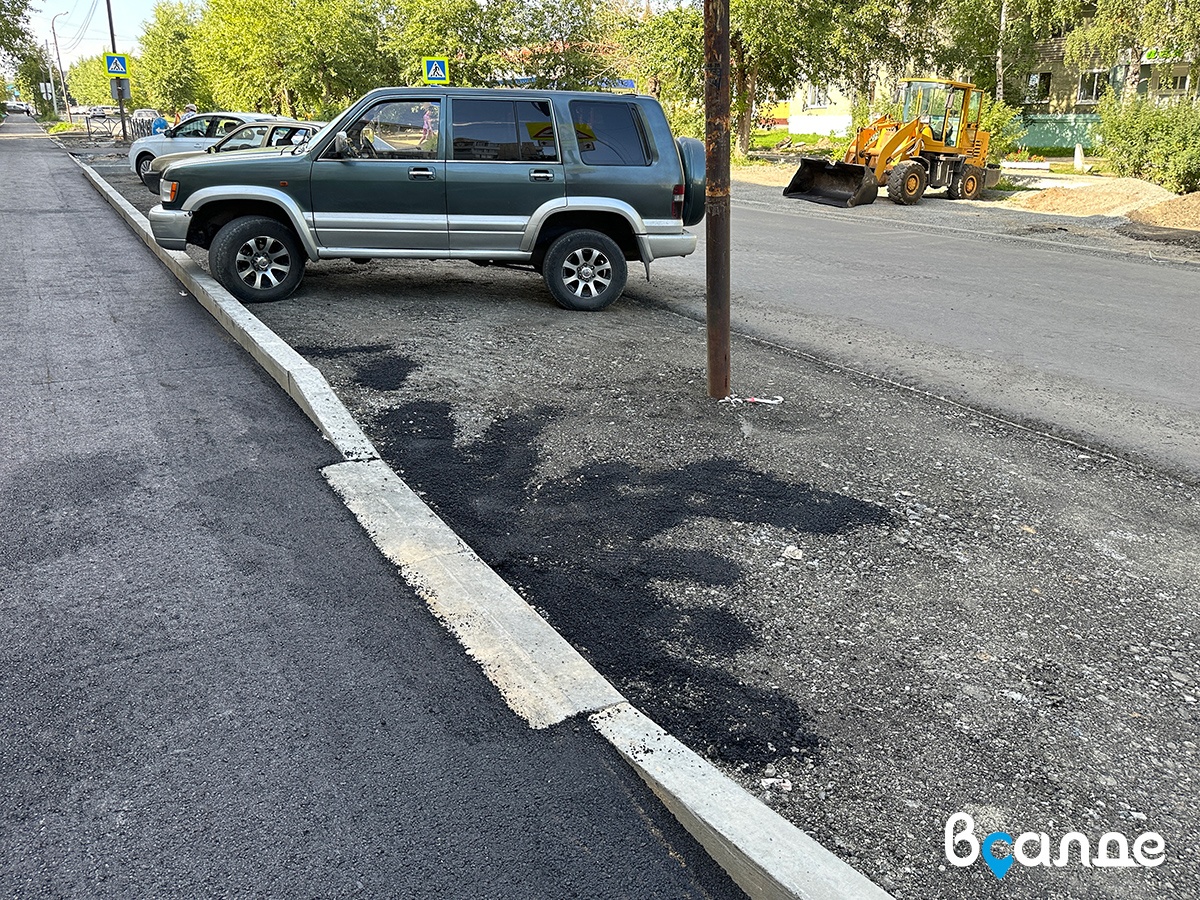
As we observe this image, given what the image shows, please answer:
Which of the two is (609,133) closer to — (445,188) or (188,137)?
(445,188)

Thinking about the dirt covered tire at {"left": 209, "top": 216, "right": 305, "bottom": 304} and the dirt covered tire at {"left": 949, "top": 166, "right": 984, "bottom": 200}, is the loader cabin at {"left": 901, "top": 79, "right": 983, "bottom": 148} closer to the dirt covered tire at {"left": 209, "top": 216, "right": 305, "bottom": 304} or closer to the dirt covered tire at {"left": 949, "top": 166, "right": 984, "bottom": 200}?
the dirt covered tire at {"left": 949, "top": 166, "right": 984, "bottom": 200}

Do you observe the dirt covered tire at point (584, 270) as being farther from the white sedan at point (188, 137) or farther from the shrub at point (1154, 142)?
the shrub at point (1154, 142)

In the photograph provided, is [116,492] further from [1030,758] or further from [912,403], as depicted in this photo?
[912,403]

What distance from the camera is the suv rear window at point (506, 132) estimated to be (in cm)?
916

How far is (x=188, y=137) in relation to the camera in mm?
22625

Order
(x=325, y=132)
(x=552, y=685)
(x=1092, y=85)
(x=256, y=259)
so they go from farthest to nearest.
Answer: (x=1092, y=85), (x=256, y=259), (x=325, y=132), (x=552, y=685)

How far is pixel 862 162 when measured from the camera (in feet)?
77.4

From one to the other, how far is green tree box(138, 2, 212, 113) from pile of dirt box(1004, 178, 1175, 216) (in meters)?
56.2

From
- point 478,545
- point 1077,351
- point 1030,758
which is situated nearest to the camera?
point 1030,758

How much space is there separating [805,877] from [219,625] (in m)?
2.33

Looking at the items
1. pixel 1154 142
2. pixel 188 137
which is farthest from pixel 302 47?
pixel 1154 142

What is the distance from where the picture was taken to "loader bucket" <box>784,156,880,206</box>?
838 inches

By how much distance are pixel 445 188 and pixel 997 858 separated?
7.90m

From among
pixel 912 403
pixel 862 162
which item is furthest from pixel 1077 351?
pixel 862 162
